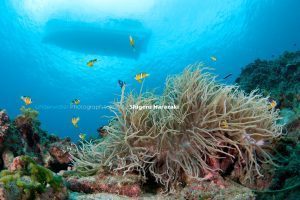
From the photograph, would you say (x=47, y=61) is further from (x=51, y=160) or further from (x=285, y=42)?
(x=51, y=160)

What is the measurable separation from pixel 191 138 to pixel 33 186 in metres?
2.03

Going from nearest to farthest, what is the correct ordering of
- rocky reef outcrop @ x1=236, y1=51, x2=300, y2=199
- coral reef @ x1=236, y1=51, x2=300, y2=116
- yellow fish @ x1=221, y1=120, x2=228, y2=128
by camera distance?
rocky reef outcrop @ x1=236, y1=51, x2=300, y2=199
yellow fish @ x1=221, y1=120, x2=228, y2=128
coral reef @ x1=236, y1=51, x2=300, y2=116

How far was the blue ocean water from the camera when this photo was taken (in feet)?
125

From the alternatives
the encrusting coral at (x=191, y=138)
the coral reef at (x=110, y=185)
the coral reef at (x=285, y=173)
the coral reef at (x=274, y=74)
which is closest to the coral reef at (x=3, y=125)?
the encrusting coral at (x=191, y=138)

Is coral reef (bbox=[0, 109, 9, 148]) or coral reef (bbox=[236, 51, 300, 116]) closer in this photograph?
coral reef (bbox=[0, 109, 9, 148])

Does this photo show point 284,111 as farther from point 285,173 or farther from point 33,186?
point 33,186

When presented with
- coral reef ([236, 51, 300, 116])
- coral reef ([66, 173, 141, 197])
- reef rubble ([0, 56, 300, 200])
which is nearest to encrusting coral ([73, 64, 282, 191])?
reef rubble ([0, 56, 300, 200])

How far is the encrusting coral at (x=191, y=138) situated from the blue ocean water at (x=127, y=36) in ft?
Result: 87.0

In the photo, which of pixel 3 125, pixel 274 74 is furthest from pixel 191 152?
pixel 274 74

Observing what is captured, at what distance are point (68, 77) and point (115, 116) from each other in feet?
182

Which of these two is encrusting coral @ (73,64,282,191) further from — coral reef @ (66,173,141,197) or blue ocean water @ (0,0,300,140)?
blue ocean water @ (0,0,300,140)

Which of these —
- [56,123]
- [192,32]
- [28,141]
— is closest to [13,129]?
[28,141]

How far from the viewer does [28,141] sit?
5.82 m

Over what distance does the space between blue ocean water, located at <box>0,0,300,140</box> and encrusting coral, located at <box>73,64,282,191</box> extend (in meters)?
26.5
